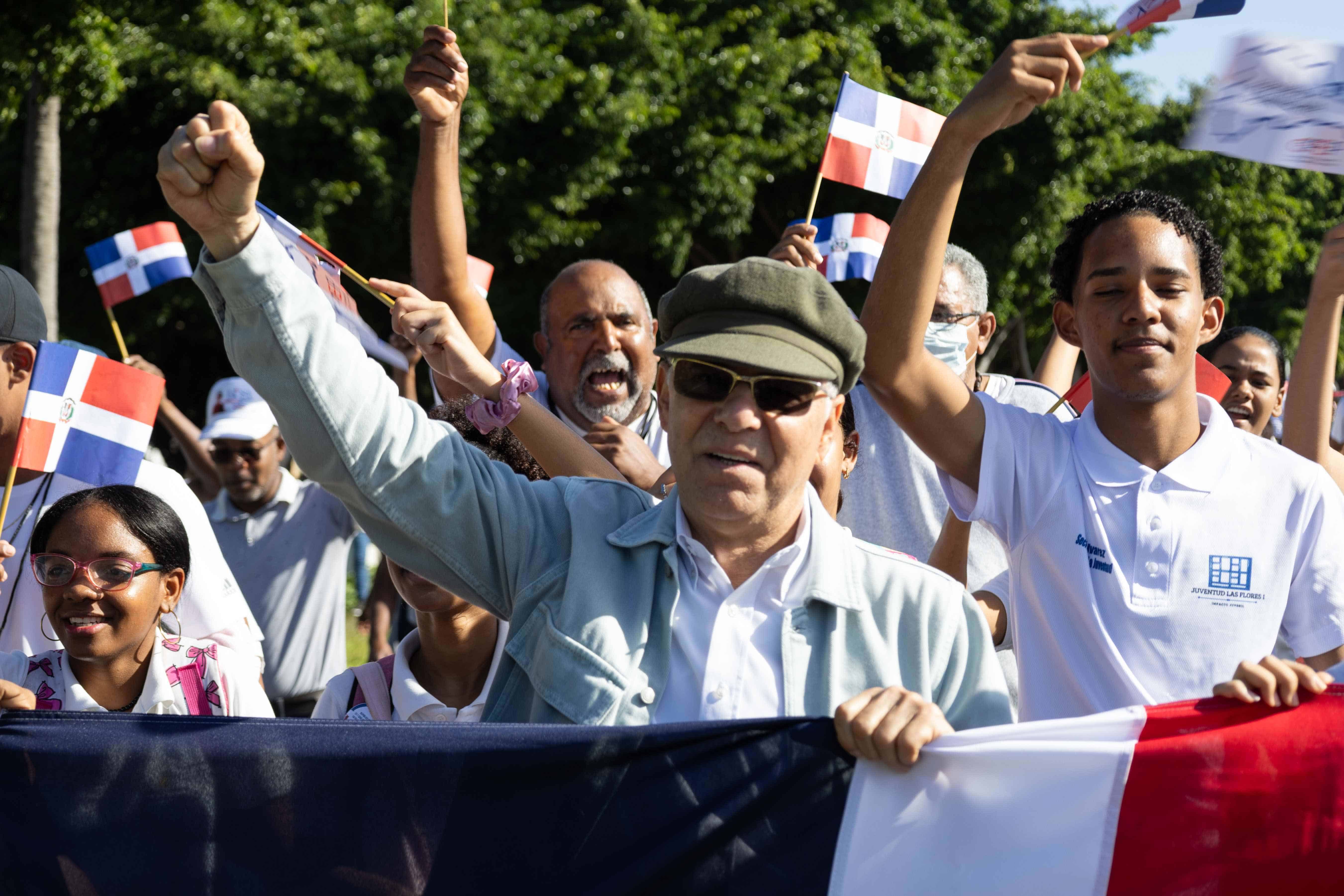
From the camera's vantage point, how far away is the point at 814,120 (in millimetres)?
16031

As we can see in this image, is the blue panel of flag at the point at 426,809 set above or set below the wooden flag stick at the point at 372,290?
below

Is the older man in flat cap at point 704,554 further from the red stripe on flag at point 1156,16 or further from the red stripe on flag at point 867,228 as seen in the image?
the red stripe on flag at point 867,228

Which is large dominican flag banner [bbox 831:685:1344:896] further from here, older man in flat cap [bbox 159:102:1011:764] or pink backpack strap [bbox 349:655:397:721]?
pink backpack strap [bbox 349:655:397:721]

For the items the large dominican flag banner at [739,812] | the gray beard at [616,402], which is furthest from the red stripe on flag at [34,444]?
the gray beard at [616,402]

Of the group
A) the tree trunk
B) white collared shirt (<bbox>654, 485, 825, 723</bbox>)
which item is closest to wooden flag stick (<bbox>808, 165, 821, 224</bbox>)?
white collared shirt (<bbox>654, 485, 825, 723</bbox>)

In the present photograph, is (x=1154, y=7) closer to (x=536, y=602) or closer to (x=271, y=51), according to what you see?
(x=536, y=602)

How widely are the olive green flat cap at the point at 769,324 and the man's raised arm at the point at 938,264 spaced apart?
35 cm

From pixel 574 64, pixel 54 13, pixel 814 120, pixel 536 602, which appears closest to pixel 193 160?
pixel 536 602

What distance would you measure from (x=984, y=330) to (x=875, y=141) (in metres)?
1.02

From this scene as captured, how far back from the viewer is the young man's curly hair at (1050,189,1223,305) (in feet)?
9.80

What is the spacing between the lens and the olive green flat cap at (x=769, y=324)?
231 cm

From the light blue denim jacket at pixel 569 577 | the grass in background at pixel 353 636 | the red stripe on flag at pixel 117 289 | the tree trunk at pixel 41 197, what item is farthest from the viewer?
the tree trunk at pixel 41 197

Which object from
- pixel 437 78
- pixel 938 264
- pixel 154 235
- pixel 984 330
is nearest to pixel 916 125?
pixel 984 330

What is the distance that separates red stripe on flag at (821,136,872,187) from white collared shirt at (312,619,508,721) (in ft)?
7.23
